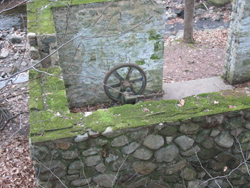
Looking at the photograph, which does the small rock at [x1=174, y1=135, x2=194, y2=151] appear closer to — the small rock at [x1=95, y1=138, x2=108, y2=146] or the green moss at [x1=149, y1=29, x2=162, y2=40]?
the small rock at [x1=95, y1=138, x2=108, y2=146]

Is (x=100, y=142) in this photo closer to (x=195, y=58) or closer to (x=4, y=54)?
(x=195, y=58)

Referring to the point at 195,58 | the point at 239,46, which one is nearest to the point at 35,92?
the point at 239,46

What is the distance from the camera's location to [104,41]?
5633 millimetres

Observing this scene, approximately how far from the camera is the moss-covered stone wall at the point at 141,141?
2.80 m

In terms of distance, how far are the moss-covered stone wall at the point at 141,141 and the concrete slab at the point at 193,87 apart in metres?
3.12

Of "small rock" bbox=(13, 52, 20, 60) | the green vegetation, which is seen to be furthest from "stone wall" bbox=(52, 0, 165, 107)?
"small rock" bbox=(13, 52, 20, 60)

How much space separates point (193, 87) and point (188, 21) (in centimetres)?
375

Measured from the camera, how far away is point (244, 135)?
3154 millimetres

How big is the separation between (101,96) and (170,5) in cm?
1009

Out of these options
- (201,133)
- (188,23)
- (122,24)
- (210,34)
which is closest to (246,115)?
(201,133)

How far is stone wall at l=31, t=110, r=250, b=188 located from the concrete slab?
3.26 metres

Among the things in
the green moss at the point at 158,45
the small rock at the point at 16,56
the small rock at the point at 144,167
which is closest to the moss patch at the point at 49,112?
the small rock at the point at 144,167

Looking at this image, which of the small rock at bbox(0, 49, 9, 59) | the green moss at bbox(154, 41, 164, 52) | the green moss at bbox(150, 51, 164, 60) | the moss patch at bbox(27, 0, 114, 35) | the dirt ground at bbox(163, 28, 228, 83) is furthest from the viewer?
the small rock at bbox(0, 49, 9, 59)

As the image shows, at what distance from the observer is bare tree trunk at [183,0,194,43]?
9.26 m
